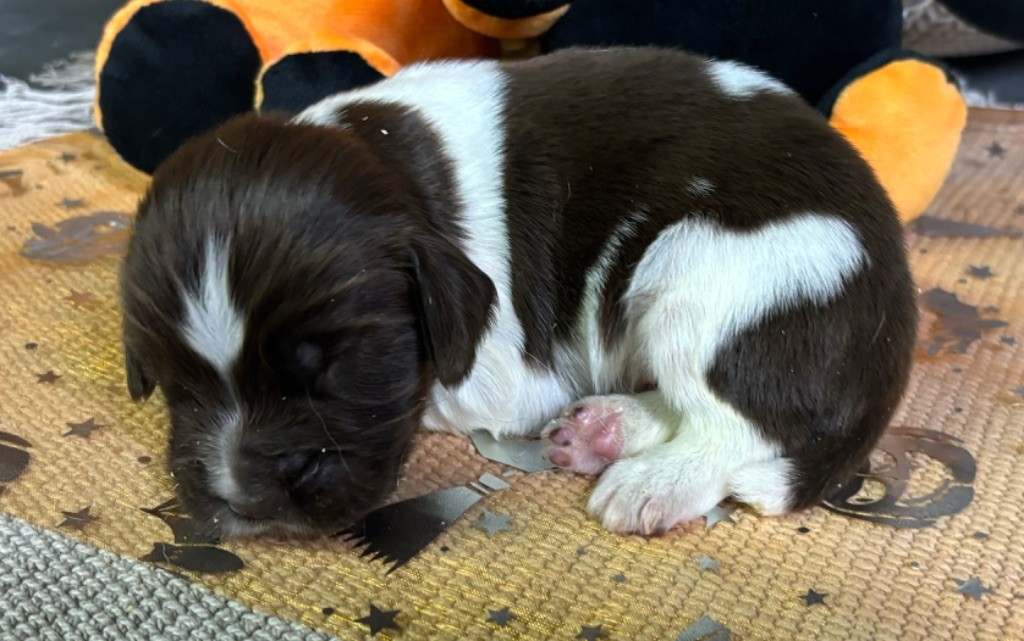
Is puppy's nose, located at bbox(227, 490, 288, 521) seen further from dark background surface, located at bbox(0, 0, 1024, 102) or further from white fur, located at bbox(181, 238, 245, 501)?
dark background surface, located at bbox(0, 0, 1024, 102)

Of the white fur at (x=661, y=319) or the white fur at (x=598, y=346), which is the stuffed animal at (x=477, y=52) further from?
the white fur at (x=598, y=346)

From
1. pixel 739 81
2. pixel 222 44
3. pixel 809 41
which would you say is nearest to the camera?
pixel 739 81

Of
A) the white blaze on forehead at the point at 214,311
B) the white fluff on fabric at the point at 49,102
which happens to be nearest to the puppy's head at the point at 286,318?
the white blaze on forehead at the point at 214,311

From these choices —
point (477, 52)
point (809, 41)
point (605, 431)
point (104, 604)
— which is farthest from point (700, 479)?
point (477, 52)

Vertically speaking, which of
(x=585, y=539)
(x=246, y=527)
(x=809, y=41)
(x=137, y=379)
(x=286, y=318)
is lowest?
(x=585, y=539)

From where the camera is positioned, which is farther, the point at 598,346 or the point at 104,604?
the point at 598,346

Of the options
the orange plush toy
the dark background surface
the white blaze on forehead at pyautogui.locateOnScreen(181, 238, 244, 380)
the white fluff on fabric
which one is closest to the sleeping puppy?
the white blaze on forehead at pyautogui.locateOnScreen(181, 238, 244, 380)

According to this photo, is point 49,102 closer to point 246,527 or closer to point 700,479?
point 246,527
